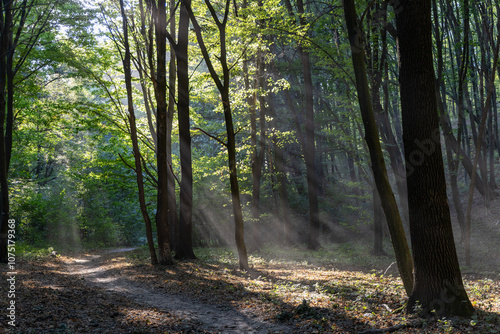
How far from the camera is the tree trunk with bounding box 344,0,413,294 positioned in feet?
19.9

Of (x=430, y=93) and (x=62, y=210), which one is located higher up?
(x=430, y=93)

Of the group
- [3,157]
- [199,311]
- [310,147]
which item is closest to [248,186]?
[310,147]

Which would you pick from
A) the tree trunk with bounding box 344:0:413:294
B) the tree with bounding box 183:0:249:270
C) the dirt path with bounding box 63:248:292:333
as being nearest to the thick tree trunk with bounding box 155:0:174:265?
the tree with bounding box 183:0:249:270

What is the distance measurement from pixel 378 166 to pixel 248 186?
1394cm

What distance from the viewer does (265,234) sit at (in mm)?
22359

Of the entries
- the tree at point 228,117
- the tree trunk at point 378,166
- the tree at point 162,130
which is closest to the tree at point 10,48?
the tree at point 162,130

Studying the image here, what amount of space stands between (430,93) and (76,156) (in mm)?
27010

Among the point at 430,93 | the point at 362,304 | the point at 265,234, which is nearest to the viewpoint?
the point at 430,93

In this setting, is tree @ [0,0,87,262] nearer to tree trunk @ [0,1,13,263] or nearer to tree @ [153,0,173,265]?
tree trunk @ [0,1,13,263]

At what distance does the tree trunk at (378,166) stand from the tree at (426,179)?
1.04 metres

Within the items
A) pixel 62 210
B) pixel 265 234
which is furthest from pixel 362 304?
pixel 62 210

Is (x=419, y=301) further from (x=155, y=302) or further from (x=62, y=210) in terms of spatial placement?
(x=62, y=210)

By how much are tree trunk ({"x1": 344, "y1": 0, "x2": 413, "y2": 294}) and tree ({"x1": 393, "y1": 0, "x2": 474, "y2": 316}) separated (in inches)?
40.8

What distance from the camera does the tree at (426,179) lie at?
486 cm
